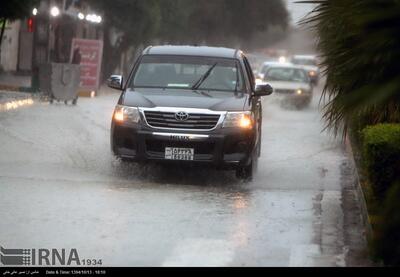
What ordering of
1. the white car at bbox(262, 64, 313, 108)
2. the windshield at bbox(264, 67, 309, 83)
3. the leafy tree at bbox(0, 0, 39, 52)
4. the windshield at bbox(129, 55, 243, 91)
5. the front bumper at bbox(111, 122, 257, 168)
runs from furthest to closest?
the windshield at bbox(264, 67, 309, 83)
the white car at bbox(262, 64, 313, 108)
the leafy tree at bbox(0, 0, 39, 52)
the windshield at bbox(129, 55, 243, 91)
the front bumper at bbox(111, 122, 257, 168)

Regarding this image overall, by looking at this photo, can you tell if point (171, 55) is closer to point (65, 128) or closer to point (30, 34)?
point (65, 128)

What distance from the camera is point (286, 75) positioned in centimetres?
2936

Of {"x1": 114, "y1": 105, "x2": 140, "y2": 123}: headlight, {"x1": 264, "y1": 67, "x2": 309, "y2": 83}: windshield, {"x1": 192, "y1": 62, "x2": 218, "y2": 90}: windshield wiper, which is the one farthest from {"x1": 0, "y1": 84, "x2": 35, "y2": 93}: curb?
{"x1": 114, "y1": 105, "x2": 140, "y2": 123}: headlight

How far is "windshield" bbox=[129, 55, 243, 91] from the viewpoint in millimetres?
12617

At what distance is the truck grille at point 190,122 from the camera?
1148cm

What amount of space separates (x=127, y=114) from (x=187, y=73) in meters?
1.48

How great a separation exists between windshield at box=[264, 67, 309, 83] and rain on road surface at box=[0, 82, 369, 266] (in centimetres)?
1250

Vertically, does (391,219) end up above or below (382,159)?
above

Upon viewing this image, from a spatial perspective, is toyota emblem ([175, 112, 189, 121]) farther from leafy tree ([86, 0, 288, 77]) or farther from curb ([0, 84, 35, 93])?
leafy tree ([86, 0, 288, 77])

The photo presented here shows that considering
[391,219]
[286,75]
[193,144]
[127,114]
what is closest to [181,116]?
[193,144]

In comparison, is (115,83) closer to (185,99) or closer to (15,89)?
(185,99)

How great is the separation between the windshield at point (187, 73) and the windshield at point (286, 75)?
1611 cm

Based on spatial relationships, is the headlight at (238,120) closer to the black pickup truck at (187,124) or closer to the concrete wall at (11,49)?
the black pickup truck at (187,124)

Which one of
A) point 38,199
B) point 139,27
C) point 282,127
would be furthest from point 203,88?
point 139,27
